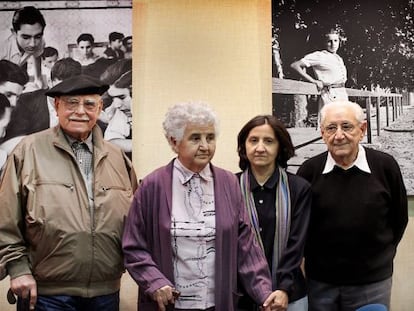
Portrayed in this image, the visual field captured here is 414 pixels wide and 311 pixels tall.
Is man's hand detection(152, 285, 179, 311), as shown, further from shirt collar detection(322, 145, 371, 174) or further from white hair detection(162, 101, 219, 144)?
shirt collar detection(322, 145, 371, 174)

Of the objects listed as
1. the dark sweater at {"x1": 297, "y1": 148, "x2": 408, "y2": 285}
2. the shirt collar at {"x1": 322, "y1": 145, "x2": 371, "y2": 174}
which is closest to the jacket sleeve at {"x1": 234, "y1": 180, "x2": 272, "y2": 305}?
the dark sweater at {"x1": 297, "y1": 148, "x2": 408, "y2": 285}

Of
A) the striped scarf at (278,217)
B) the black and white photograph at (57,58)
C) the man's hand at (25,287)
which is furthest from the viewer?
the black and white photograph at (57,58)

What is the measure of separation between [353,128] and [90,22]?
5.88 ft

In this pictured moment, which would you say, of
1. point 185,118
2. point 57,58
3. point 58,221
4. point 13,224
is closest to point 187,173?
point 185,118

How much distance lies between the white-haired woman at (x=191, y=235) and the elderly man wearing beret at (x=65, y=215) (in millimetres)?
151

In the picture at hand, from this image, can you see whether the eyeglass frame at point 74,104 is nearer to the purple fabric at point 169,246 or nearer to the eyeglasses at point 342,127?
the purple fabric at point 169,246

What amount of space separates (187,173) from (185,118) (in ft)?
0.73

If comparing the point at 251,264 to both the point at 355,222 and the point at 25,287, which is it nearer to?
the point at 355,222

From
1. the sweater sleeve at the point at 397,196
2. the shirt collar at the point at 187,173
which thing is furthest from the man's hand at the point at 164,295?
the sweater sleeve at the point at 397,196

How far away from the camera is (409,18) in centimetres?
326

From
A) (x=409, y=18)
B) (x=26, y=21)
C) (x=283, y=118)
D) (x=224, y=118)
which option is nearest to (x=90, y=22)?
(x=26, y=21)

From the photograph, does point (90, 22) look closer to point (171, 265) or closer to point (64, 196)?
point (64, 196)

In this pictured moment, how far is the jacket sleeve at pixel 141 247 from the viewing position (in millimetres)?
1896

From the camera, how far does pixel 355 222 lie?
236 centimetres
